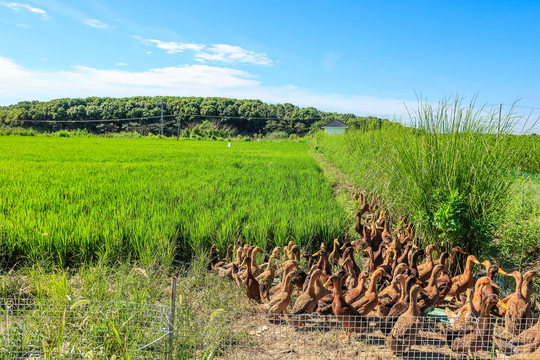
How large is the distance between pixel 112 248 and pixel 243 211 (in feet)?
6.61

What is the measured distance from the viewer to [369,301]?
2.94 m

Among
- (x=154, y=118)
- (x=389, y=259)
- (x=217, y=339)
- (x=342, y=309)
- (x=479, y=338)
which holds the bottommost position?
(x=217, y=339)

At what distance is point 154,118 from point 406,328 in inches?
2474

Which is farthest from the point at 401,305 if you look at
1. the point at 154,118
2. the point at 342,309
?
the point at 154,118

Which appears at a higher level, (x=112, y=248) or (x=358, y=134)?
→ (x=358, y=134)

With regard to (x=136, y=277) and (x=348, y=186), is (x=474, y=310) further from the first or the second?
(x=348, y=186)

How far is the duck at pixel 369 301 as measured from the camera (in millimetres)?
2936

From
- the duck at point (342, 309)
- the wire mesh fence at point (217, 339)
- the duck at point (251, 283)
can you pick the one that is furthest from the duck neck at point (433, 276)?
the duck at point (251, 283)

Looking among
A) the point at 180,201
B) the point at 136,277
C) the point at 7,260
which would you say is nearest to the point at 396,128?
the point at 180,201

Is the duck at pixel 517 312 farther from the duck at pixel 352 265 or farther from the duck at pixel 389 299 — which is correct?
the duck at pixel 352 265

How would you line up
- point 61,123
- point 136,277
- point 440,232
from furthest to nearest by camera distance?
point 61,123 → point 440,232 → point 136,277

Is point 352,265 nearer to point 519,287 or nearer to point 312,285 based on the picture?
point 312,285

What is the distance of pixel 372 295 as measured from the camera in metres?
2.95

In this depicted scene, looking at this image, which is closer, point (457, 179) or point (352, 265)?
point (352, 265)
